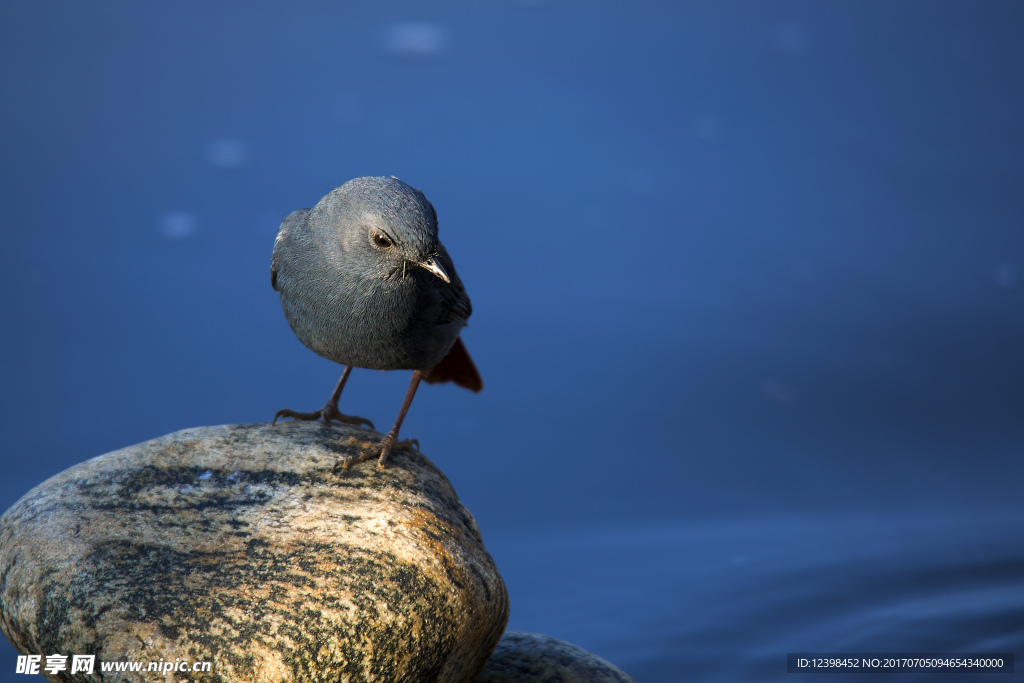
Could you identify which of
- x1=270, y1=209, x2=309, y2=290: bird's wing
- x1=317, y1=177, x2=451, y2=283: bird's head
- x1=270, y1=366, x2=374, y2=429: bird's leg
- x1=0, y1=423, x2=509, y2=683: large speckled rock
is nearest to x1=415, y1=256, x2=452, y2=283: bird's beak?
x1=317, y1=177, x2=451, y2=283: bird's head

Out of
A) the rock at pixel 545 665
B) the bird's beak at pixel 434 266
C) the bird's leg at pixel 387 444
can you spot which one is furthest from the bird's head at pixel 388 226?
the rock at pixel 545 665

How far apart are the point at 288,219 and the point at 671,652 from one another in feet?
10.2

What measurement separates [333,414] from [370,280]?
1.17 m

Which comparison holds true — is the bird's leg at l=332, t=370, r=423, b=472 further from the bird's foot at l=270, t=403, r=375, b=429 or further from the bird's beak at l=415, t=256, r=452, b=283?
the bird's beak at l=415, t=256, r=452, b=283

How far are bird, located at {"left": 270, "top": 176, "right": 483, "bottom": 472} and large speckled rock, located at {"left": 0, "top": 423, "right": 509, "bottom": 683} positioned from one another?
389mm

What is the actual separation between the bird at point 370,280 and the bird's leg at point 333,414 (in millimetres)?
470

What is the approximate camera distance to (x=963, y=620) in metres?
4.81

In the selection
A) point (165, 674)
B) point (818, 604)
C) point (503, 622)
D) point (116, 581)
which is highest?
point (818, 604)

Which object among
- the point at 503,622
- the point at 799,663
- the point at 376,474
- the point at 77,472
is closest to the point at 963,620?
the point at 799,663

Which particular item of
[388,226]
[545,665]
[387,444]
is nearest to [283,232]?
[388,226]

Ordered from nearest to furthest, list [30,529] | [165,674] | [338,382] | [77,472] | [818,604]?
[165,674] < [30,529] < [77,472] < [338,382] < [818,604]

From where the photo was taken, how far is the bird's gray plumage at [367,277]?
353 cm

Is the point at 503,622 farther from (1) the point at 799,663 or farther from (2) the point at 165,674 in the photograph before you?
(1) the point at 799,663

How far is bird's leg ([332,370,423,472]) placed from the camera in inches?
152
